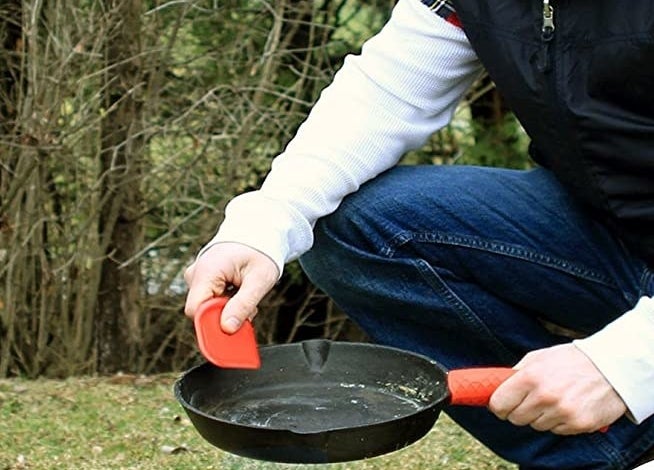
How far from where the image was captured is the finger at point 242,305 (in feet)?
6.74

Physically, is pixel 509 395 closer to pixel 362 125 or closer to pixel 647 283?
pixel 647 283

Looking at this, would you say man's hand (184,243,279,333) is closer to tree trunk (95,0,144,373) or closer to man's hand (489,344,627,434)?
man's hand (489,344,627,434)

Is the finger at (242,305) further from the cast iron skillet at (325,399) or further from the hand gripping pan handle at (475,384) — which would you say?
the hand gripping pan handle at (475,384)

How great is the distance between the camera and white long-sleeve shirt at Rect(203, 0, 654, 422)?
2.28 m

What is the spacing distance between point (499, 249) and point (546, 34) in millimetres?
407

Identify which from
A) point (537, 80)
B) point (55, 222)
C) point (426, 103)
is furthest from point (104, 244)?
point (537, 80)

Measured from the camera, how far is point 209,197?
4383 mm

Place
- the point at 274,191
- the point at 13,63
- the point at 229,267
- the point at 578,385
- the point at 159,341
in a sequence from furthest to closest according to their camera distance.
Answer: the point at 159,341 < the point at 13,63 < the point at 274,191 < the point at 229,267 < the point at 578,385

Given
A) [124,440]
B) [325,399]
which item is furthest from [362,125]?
[124,440]

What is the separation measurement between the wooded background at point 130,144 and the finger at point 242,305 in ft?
6.79

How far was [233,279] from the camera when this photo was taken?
2166 millimetres

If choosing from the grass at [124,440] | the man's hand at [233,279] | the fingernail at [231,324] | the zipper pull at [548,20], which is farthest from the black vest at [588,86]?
the grass at [124,440]

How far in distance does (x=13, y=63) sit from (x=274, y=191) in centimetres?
213

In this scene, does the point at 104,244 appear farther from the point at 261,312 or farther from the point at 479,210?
the point at 479,210
